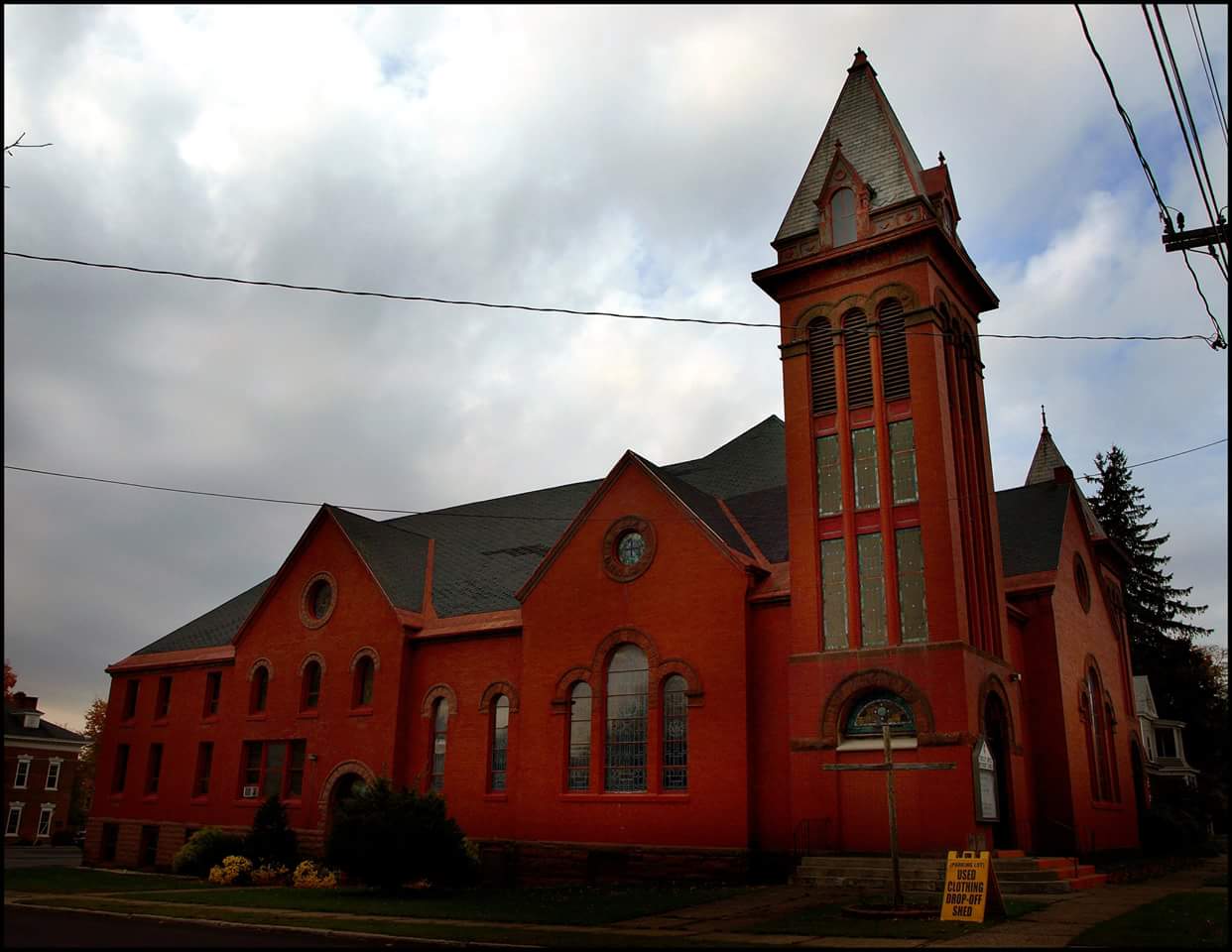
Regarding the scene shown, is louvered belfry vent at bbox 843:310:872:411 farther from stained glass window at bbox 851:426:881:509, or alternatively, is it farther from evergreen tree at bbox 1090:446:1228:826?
evergreen tree at bbox 1090:446:1228:826

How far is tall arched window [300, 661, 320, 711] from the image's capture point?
117ft

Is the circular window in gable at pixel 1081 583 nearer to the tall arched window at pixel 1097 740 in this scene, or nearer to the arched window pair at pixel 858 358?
the tall arched window at pixel 1097 740

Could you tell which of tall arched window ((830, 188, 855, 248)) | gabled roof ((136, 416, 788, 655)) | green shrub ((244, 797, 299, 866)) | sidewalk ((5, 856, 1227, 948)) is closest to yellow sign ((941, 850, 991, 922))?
sidewalk ((5, 856, 1227, 948))

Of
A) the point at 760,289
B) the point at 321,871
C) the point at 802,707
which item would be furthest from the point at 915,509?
the point at 321,871

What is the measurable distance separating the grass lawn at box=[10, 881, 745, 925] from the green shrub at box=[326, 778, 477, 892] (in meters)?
0.54

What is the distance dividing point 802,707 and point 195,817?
948 inches

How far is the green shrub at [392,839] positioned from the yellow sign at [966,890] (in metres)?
12.3

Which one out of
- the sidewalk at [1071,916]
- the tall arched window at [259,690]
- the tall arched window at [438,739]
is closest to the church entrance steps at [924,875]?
the sidewalk at [1071,916]

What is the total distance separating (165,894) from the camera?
2564 centimetres

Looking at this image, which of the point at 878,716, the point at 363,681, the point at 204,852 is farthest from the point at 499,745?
the point at 878,716

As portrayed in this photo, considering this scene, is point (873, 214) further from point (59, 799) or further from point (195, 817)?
point (59, 799)

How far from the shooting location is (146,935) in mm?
15727

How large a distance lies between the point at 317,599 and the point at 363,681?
411 cm

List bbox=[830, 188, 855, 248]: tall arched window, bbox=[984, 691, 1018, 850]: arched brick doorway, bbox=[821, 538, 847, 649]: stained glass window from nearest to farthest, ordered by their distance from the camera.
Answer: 1. bbox=[984, 691, 1018, 850]: arched brick doorway
2. bbox=[821, 538, 847, 649]: stained glass window
3. bbox=[830, 188, 855, 248]: tall arched window
